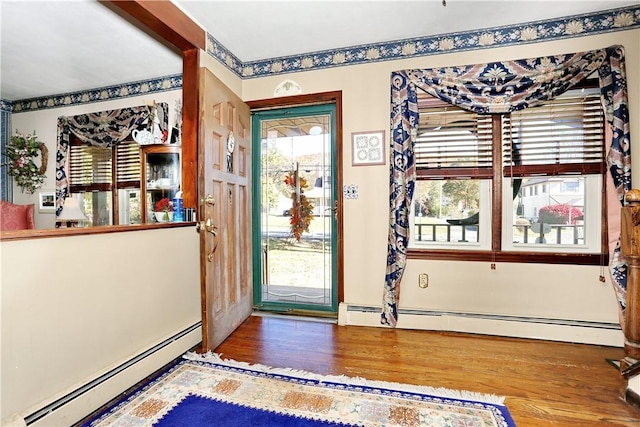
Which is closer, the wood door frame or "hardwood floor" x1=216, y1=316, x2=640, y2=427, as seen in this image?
"hardwood floor" x1=216, y1=316, x2=640, y2=427

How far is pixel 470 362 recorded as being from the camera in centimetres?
217

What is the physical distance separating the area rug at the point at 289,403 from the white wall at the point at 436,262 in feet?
3.35

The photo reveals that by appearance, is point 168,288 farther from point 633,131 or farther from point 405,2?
point 633,131

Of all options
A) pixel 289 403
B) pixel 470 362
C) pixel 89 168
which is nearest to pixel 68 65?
pixel 89 168

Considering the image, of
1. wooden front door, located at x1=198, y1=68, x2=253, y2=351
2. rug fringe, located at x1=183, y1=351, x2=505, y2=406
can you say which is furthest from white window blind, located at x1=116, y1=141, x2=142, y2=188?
rug fringe, located at x1=183, y1=351, x2=505, y2=406

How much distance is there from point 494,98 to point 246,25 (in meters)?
2.13

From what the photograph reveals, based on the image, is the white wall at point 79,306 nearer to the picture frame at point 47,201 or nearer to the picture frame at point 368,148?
the picture frame at point 368,148

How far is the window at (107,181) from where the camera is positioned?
371 cm

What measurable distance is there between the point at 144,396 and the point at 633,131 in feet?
12.8

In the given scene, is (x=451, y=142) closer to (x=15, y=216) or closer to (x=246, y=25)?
(x=246, y=25)

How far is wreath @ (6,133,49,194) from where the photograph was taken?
3919 mm

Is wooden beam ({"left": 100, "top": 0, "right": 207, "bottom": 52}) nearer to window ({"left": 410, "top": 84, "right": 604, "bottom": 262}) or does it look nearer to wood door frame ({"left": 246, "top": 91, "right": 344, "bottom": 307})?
wood door frame ({"left": 246, "top": 91, "right": 344, "bottom": 307})

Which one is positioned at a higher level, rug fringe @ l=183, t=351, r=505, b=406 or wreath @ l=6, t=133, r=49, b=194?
wreath @ l=6, t=133, r=49, b=194

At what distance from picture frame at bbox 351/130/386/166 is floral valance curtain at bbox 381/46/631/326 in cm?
14
